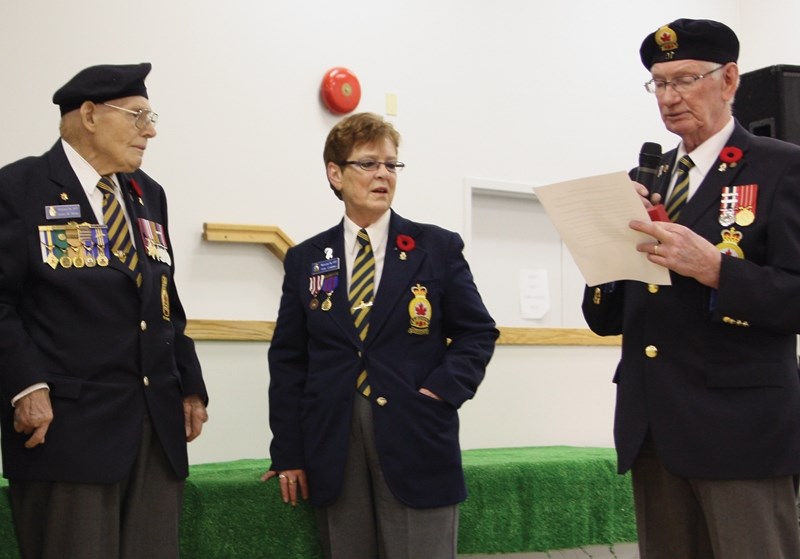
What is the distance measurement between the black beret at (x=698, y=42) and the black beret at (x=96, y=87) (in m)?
1.32

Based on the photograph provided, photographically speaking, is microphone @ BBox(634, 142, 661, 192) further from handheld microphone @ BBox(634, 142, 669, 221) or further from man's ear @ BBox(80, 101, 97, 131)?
man's ear @ BBox(80, 101, 97, 131)

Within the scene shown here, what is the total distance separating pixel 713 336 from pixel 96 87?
5.18 feet

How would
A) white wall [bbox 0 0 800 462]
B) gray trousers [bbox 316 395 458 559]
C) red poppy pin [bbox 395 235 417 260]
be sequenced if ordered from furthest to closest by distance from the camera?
1. white wall [bbox 0 0 800 462]
2. red poppy pin [bbox 395 235 417 260]
3. gray trousers [bbox 316 395 458 559]

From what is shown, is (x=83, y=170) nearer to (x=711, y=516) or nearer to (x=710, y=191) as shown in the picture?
(x=710, y=191)

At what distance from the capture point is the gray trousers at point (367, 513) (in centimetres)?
233

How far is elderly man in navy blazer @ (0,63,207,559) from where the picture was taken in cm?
200

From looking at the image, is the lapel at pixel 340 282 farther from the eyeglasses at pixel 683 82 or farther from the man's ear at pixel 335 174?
the eyeglasses at pixel 683 82

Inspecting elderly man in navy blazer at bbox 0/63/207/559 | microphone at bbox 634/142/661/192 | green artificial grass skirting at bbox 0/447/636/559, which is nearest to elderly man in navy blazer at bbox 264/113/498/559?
green artificial grass skirting at bbox 0/447/636/559

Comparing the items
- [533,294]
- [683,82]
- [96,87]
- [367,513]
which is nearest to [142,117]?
[96,87]

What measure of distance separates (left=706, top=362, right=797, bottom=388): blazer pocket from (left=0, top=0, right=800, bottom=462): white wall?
2892 mm

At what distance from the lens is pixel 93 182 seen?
7.29 ft

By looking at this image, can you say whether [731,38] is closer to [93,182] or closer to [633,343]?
[633,343]

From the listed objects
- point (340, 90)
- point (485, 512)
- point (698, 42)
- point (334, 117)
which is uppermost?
point (340, 90)

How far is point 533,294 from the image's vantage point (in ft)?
19.0
